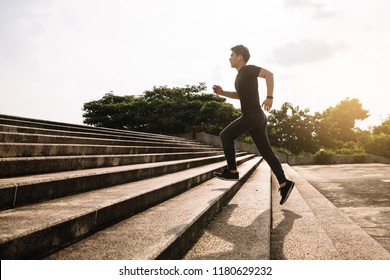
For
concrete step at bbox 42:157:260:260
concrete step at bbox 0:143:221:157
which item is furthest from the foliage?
concrete step at bbox 42:157:260:260

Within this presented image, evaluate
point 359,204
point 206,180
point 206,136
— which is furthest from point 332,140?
point 206,180

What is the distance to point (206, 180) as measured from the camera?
4.46 metres

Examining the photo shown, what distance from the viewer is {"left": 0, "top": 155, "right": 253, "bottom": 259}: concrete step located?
48.4 inches

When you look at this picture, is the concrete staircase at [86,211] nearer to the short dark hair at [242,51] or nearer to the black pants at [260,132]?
the black pants at [260,132]

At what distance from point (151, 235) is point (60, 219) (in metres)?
0.53

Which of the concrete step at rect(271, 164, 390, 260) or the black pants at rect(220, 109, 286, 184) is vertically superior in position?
the black pants at rect(220, 109, 286, 184)

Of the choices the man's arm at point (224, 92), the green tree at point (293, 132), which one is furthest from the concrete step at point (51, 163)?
the green tree at point (293, 132)

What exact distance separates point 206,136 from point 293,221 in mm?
16754

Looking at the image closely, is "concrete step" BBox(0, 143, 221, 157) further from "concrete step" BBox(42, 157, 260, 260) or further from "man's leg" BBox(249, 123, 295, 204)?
"man's leg" BBox(249, 123, 295, 204)

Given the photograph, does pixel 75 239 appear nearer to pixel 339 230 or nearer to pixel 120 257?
pixel 120 257

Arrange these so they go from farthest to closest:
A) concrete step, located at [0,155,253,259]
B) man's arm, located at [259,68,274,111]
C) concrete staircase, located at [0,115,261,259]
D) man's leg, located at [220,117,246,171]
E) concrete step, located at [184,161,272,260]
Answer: man's leg, located at [220,117,246,171]
man's arm, located at [259,68,274,111]
concrete step, located at [184,161,272,260]
concrete staircase, located at [0,115,261,259]
concrete step, located at [0,155,253,259]

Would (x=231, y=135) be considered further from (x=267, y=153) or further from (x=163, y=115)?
(x=163, y=115)

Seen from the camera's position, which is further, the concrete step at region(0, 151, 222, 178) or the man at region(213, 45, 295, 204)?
the man at region(213, 45, 295, 204)

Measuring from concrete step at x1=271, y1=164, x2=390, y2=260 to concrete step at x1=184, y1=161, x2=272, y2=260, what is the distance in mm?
175
